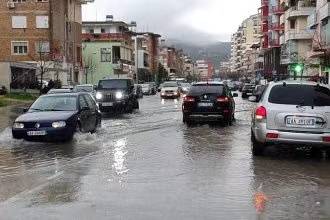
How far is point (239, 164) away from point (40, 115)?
6.69 m

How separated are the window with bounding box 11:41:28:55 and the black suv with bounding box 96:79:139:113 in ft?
145

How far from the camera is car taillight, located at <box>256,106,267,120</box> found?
1298cm

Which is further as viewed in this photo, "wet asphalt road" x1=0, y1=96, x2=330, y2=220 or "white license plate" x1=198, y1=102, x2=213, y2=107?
"white license plate" x1=198, y1=102, x2=213, y2=107

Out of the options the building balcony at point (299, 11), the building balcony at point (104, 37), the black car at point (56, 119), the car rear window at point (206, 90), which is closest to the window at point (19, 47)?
the building balcony at point (104, 37)

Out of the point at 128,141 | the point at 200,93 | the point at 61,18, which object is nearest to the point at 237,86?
the point at 61,18

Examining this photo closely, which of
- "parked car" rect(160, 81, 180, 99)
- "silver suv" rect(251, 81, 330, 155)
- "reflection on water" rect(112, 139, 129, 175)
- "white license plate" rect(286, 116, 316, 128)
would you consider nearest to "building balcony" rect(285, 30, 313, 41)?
"parked car" rect(160, 81, 180, 99)

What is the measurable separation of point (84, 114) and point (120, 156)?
16.6 feet

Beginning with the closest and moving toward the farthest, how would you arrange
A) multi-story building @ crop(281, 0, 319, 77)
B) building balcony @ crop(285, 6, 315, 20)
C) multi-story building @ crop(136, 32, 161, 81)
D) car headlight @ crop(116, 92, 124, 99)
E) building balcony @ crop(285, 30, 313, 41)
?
car headlight @ crop(116, 92, 124, 99)
building balcony @ crop(285, 30, 313, 41)
multi-story building @ crop(281, 0, 319, 77)
building balcony @ crop(285, 6, 315, 20)
multi-story building @ crop(136, 32, 161, 81)

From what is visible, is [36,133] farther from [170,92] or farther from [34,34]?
[34,34]

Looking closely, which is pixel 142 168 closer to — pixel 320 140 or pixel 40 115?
pixel 320 140

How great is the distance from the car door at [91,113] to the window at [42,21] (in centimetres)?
5658

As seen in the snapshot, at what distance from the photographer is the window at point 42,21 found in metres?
75.1

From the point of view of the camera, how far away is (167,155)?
13.9 meters

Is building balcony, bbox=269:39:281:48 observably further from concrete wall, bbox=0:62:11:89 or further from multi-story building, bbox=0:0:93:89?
concrete wall, bbox=0:62:11:89
